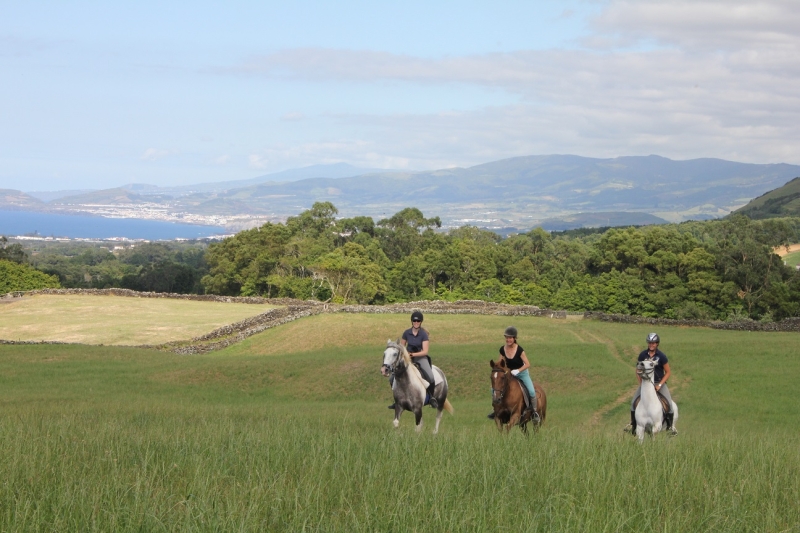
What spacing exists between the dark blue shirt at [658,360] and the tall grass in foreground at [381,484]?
3.00m

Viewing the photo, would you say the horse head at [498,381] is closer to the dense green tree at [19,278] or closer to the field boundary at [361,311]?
the field boundary at [361,311]

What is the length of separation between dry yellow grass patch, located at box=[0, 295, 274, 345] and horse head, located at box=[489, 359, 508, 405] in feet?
118

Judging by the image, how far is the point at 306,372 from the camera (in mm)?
30219

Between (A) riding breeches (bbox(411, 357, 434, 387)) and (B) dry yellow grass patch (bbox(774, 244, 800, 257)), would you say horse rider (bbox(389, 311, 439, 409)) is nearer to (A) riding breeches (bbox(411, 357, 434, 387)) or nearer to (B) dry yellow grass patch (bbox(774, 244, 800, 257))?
(A) riding breeches (bbox(411, 357, 434, 387))

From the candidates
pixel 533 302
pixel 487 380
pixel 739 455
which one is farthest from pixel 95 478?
pixel 533 302

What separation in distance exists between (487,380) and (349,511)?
22741 mm

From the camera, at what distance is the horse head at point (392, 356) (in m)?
14.5

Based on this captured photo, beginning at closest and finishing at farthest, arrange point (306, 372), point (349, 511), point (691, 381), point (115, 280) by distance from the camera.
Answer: point (349, 511)
point (691, 381)
point (306, 372)
point (115, 280)

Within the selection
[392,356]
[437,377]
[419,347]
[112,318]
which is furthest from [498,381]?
[112,318]

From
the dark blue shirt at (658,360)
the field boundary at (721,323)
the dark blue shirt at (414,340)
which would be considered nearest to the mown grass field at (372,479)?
the dark blue shirt at (658,360)

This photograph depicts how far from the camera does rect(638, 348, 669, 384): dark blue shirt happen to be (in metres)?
13.4

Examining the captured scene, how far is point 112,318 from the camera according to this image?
173 ft

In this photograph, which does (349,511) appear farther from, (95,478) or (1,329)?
(1,329)

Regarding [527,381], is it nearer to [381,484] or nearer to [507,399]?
[507,399]
